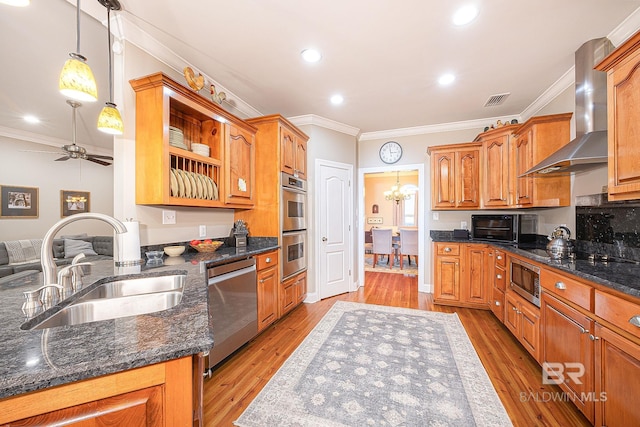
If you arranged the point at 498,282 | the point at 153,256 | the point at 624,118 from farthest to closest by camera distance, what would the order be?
the point at 498,282 < the point at 153,256 < the point at 624,118

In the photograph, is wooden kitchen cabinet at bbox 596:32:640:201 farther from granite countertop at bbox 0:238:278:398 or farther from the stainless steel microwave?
granite countertop at bbox 0:238:278:398

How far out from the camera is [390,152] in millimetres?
4336

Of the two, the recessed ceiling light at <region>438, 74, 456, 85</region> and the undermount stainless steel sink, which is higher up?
the recessed ceiling light at <region>438, 74, 456, 85</region>

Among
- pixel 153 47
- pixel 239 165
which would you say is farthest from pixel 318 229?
pixel 153 47

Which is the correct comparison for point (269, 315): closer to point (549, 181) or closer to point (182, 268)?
point (182, 268)

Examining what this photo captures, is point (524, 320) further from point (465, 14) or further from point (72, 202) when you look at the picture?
point (72, 202)

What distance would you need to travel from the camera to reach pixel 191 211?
2520 mm

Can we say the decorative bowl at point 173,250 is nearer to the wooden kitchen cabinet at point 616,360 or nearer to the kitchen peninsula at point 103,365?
the kitchen peninsula at point 103,365

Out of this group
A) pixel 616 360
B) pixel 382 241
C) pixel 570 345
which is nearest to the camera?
pixel 616 360

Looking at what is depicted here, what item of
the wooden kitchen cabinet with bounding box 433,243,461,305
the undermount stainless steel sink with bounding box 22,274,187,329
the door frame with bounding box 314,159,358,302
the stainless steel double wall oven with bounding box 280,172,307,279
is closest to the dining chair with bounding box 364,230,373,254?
the door frame with bounding box 314,159,358,302

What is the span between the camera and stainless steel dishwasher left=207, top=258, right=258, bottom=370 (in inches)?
76.8

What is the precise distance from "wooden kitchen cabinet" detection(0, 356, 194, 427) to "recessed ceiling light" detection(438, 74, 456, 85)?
10.4ft

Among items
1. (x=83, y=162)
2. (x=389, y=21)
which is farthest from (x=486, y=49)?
(x=83, y=162)

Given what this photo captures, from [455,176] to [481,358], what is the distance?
2.38 metres
